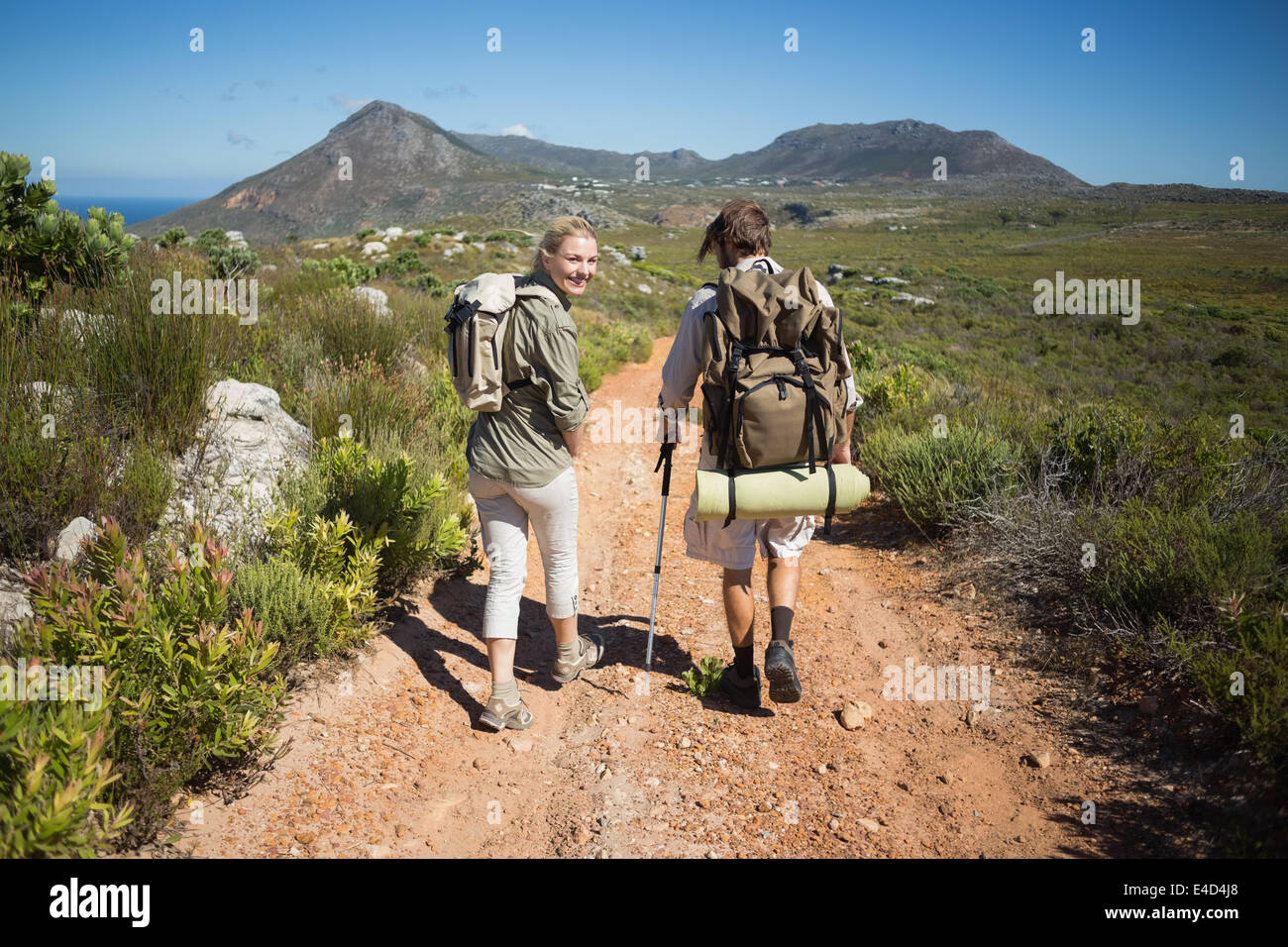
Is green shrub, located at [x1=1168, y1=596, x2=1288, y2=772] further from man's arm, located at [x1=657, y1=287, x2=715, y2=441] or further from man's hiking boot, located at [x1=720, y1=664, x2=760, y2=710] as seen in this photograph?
man's arm, located at [x1=657, y1=287, x2=715, y2=441]

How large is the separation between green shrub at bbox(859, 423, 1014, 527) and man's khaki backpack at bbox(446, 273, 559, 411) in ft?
11.0

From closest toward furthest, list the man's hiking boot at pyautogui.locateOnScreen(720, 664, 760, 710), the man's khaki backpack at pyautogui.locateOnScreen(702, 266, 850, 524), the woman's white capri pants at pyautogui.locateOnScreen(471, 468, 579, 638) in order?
the man's khaki backpack at pyautogui.locateOnScreen(702, 266, 850, 524) < the woman's white capri pants at pyautogui.locateOnScreen(471, 468, 579, 638) < the man's hiking boot at pyautogui.locateOnScreen(720, 664, 760, 710)

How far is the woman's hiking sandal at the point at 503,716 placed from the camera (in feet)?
10.4

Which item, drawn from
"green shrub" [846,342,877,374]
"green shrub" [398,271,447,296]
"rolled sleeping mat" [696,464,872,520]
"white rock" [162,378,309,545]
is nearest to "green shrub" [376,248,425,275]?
"green shrub" [398,271,447,296]

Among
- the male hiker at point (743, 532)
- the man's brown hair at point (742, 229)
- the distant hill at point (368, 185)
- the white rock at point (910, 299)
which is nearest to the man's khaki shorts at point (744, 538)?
the male hiker at point (743, 532)

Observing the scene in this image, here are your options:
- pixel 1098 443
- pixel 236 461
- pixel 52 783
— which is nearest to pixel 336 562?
pixel 236 461

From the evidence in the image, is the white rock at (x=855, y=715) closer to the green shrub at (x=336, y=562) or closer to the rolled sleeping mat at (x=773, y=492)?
the rolled sleeping mat at (x=773, y=492)

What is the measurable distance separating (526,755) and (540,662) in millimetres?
800

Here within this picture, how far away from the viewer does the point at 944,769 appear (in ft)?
9.73

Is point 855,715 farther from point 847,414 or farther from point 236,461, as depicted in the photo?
point 236,461

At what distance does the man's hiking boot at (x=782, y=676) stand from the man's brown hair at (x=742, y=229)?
1.73 meters

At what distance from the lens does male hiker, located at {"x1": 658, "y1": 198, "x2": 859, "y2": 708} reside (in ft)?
9.75
